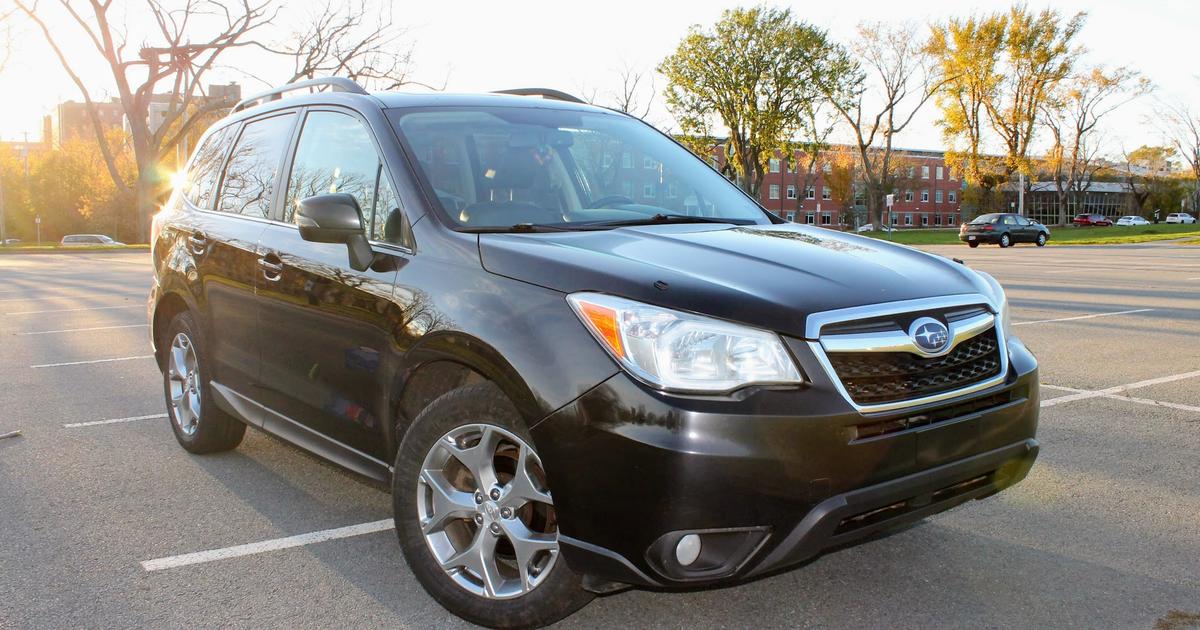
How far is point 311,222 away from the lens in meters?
3.31

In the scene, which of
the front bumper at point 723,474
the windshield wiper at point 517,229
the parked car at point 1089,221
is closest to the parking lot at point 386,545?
the front bumper at point 723,474

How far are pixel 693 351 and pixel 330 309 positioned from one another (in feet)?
5.44

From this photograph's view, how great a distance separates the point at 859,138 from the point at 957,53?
25.3 feet

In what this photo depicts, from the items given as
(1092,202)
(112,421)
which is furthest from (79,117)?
(112,421)

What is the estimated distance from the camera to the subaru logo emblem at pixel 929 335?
2.69 m

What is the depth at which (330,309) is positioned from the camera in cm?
357

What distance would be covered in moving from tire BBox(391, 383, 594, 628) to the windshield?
0.75 meters

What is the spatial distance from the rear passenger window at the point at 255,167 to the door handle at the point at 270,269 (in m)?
0.31

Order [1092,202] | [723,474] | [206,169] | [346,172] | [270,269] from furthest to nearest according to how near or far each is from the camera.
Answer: [1092,202] → [206,169] → [270,269] → [346,172] → [723,474]

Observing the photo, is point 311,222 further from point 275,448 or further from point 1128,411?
point 1128,411

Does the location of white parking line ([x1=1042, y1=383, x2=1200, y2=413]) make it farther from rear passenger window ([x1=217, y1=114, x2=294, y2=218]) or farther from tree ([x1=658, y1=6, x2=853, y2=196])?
tree ([x1=658, y1=6, x2=853, y2=196])

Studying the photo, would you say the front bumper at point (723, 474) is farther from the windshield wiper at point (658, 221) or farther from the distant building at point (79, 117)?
the distant building at point (79, 117)

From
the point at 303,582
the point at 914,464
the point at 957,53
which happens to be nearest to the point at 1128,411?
the point at 914,464

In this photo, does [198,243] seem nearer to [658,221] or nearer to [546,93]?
[546,93]
